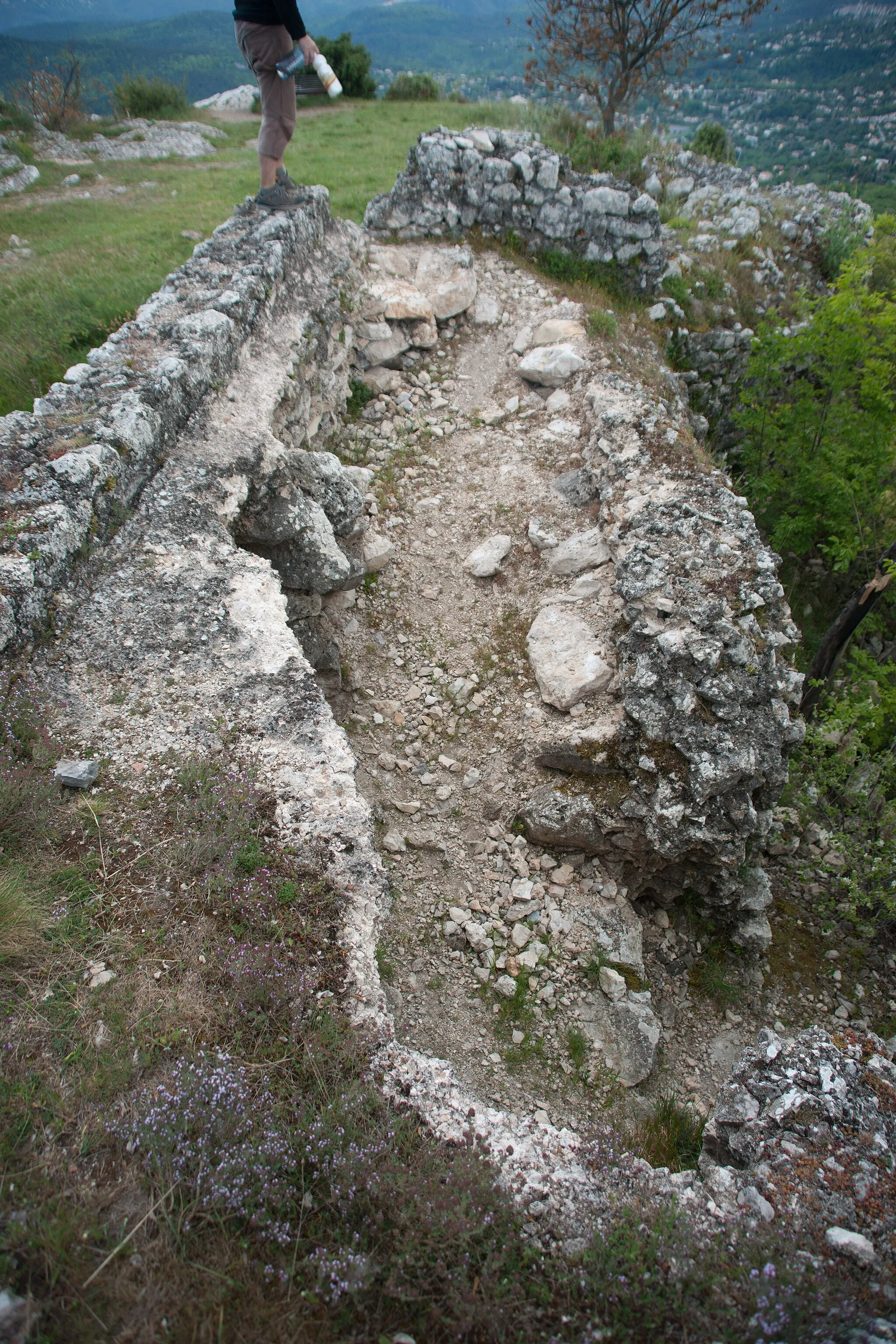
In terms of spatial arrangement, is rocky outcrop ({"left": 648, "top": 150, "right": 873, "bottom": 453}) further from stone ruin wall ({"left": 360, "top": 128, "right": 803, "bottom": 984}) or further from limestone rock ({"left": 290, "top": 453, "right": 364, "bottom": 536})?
limestone rock ({"left": 290, "top": 453, "right": 364, "bottom": 536})

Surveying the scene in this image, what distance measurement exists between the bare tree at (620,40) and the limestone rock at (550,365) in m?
12.9

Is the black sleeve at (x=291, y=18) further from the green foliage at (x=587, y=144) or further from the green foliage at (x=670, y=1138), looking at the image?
the green foliage at (x=670, y=1138)

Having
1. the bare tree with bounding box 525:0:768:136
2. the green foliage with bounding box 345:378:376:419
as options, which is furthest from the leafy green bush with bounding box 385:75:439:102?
the green foliage with bounding box 345:378:376:419

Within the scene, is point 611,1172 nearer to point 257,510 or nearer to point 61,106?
point 257,510

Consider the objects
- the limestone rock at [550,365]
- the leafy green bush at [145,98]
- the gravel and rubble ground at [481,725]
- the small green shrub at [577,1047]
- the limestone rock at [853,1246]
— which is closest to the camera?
the limestone rock at [853,1246]

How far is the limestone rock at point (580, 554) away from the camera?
688 centimetres

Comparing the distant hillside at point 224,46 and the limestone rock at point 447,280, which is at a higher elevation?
the distant hillside at point 224,46

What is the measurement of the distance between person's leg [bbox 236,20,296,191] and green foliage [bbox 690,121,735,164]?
18693 mm

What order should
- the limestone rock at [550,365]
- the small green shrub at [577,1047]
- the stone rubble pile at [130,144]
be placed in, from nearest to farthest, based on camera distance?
the small green shrub at [577,1047]
the limestone rock at [550,365]
the stone rubble pile at [130,144]

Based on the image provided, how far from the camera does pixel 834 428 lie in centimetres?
945

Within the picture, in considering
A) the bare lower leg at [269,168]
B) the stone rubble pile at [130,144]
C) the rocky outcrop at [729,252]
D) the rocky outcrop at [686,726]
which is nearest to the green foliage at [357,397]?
the bare lower leg at [269,168]

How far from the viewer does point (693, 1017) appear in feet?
18.7

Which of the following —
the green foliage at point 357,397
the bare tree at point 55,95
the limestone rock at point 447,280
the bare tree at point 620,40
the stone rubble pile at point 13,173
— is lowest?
the green foliage at point 357,397

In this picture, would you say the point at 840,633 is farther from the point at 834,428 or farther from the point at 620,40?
the point at 620,40
